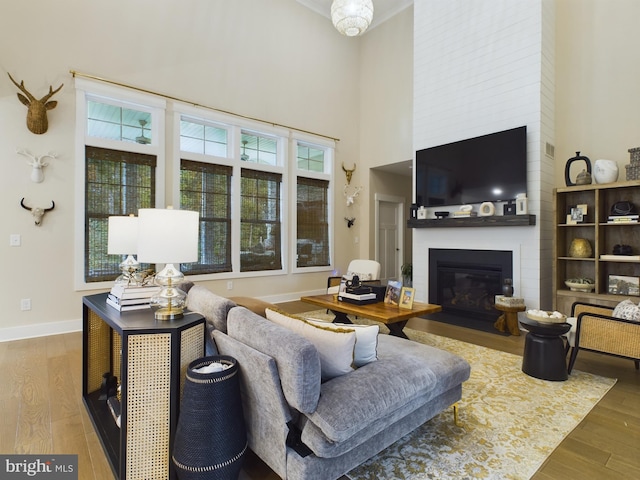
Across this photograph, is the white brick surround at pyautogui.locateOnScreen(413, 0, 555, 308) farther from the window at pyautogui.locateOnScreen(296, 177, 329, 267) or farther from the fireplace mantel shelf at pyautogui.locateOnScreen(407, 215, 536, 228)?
the window at pyautogui.locateOnScreen(296, 177, 329, 267)

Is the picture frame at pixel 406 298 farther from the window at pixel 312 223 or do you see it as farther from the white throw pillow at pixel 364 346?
the window at pixel 312 223

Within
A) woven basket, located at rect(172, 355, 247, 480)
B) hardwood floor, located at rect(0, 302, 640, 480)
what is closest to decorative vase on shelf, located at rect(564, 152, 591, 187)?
hardwood floor, located at rect(0, 302, 640, 480)

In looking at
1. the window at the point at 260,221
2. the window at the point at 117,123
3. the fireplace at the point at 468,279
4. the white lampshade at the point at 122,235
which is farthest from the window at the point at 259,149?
the white lampshade at the point at 122,235

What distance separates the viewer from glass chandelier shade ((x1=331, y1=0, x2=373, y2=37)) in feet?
13.2

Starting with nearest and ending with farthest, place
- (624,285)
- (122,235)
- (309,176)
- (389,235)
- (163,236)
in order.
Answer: (163,236) < (122,235) < (624,285) < (309,176) < (389,235)

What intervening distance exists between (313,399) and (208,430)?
47cm

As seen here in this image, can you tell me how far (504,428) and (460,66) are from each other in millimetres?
4803

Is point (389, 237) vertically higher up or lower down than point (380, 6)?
lower down

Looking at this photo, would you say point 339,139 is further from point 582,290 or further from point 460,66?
point 582,290

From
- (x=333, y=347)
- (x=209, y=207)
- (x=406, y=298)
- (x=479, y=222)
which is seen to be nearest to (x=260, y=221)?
(x=209, y=207)

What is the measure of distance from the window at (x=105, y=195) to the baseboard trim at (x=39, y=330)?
1.91 feet

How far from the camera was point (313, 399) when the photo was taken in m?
1.35

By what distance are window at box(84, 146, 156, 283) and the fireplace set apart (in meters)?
4.44

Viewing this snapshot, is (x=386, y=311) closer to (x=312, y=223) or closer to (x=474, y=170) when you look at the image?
(x=474, y=170)
